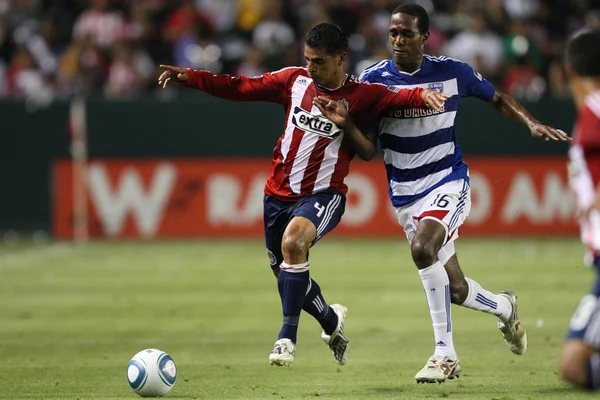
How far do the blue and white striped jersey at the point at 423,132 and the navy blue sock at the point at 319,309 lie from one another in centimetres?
92

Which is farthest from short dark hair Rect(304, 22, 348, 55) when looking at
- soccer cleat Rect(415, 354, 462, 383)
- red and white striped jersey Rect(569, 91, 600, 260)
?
→ red and white striped jersey Rect(569, 91, 600, 260)

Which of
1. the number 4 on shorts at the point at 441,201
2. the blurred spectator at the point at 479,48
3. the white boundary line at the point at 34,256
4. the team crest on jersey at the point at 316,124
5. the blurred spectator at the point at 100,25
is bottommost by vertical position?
the white boundary line at the point at 34,256

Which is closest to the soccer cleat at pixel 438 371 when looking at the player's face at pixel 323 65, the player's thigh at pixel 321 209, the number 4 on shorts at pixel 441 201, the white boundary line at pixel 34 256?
the number 4 on shorts at pixel 441 201

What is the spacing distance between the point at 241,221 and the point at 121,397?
11.8 meters

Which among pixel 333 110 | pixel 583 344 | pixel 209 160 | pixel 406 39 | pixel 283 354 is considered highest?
pixel 406 39

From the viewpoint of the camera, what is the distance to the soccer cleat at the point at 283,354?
7.56 m

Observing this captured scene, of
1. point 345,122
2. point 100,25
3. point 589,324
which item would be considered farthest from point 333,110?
point 100,25

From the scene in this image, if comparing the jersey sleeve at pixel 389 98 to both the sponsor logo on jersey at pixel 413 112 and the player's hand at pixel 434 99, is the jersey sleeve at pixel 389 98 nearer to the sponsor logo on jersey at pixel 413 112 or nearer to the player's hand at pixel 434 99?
the sponsor logo on jersey at pixel 413 112

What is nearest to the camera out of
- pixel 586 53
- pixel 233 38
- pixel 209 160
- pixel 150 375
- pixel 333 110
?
pixel 586 53

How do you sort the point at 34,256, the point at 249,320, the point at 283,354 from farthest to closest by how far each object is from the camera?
the point at 34,256 < the point at 249,320 < the point at 283,354

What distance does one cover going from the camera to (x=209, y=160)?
62.7 ft

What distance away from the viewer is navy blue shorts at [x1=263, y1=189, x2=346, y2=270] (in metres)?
8.05

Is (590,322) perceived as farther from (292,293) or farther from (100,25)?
(100,25)

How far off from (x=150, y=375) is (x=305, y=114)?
7.37ft
